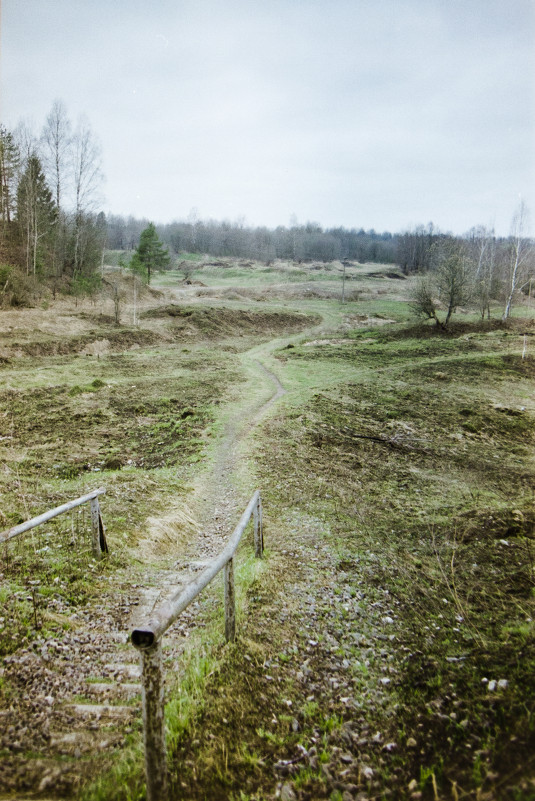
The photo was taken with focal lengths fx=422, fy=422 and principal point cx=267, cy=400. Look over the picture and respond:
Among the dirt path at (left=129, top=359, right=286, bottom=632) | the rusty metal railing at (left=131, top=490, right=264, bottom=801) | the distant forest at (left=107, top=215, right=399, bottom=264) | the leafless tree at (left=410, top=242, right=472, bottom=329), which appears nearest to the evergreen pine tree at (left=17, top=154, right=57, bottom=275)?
the dirt path at (left=129, top=359, right=286, bottom=632)

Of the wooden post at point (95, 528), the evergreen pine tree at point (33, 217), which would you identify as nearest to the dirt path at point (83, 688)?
the wooden post at point (95, 528)

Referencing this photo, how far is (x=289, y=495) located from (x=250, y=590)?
551cm

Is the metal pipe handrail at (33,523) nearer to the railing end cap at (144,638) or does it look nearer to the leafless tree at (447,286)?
the railing end cap at (144,638)

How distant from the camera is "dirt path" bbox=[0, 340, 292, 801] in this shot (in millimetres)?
3080

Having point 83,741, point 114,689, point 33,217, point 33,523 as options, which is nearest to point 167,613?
point 83,741

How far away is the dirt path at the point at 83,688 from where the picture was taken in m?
3.08

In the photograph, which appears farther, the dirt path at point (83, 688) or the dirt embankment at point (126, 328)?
the dirt embankment at point (126, 328)

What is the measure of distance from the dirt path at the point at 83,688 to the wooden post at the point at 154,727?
489 mm

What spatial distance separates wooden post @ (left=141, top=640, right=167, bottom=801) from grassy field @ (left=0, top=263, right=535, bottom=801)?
0.78 ft

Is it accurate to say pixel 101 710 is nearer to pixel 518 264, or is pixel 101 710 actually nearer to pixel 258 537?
pixel 258 537

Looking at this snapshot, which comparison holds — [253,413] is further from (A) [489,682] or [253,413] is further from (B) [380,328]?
(B) [380,328]

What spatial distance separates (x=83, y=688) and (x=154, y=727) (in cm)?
164

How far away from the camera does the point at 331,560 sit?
8.15 m

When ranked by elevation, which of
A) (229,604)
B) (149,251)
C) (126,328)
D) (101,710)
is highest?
(149,251)
